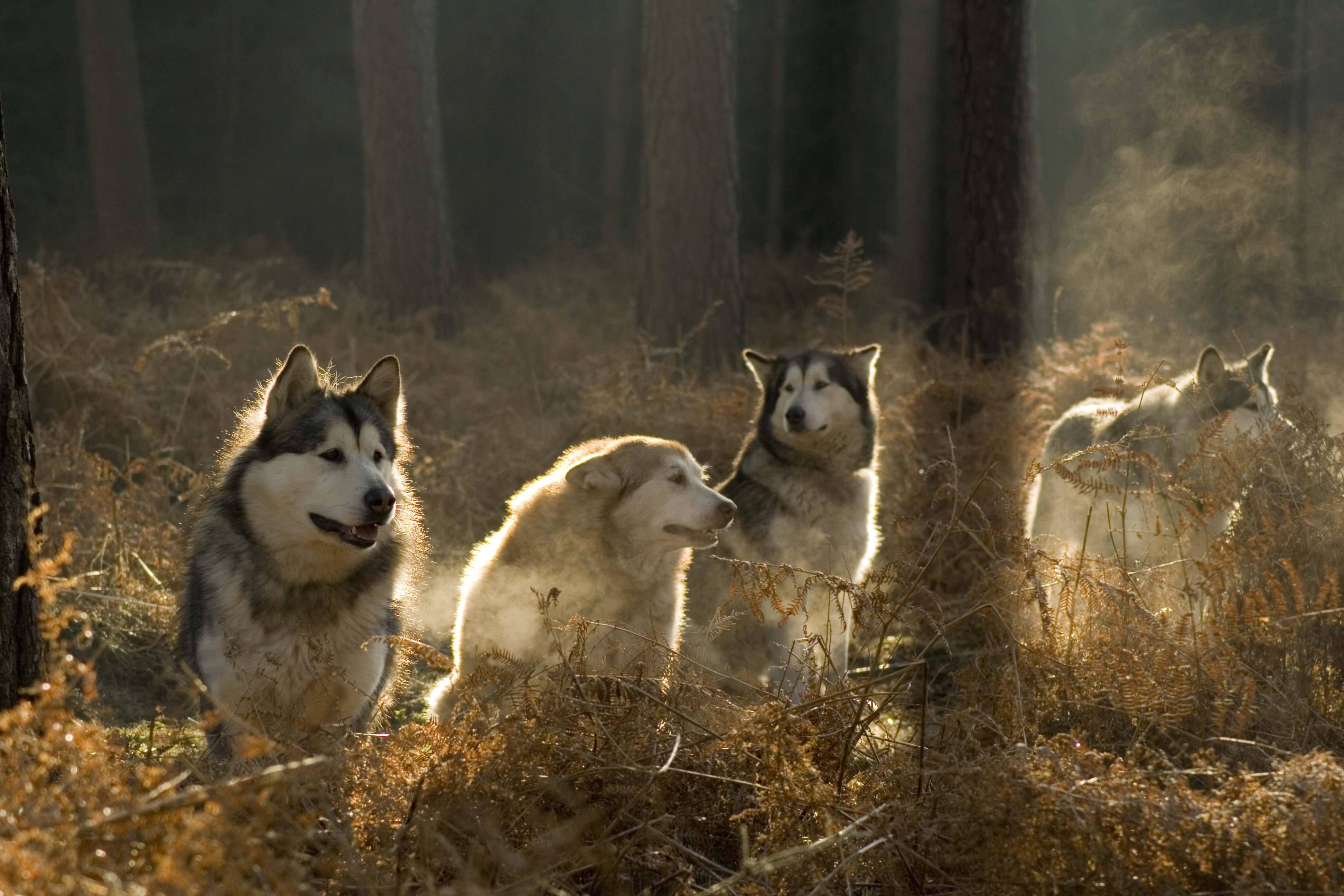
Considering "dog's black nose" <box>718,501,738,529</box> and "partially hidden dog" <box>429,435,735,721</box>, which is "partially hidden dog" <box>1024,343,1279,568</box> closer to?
"dog's black nose" <box>718,501,738,529</box>

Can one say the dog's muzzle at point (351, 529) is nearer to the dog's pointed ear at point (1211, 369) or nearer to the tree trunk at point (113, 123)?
the dog's pointed ear at point (1211, 369)

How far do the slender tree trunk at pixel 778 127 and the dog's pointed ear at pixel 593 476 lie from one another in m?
22.5

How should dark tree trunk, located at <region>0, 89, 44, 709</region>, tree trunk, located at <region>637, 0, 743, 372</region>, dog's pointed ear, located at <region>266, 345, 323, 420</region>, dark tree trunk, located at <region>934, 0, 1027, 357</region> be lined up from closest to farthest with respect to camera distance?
dark tree trunk, located at <region>0, 89, 44, 709</region>
dog's pointed ear, located at <region>266, 345, 323, 420</region>
dark tree trunk, located at <region>934, 0, 1027, 357</region>
tree trunk, located at <region>637, 0, 743, 372</region>

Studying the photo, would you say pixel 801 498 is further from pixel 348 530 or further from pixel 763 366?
pixel 348 530

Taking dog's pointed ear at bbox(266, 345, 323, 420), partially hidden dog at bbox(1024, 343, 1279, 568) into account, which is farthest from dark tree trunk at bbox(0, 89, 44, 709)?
partially hidden dog at bbox(1024, 343, 1279, 568)

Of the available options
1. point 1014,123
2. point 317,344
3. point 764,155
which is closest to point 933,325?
point 1014,123

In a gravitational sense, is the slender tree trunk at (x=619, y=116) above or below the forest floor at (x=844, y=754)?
above

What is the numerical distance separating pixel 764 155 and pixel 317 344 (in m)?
18.8

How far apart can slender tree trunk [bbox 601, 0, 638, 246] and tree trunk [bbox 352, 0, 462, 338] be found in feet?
39.7

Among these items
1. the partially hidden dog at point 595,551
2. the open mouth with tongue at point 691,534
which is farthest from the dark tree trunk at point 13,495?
the open mouth with tongue at point 691,534

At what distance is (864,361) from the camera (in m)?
7.81

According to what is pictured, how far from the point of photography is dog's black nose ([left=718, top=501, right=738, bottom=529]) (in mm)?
5625

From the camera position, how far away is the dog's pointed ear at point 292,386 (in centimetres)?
500

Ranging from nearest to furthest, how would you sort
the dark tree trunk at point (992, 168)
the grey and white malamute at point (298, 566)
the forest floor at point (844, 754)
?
the forest floor at point (844, 754) < the grey and white malamute at point (298, 566) < the dark tree trunk at point (992, 168)
